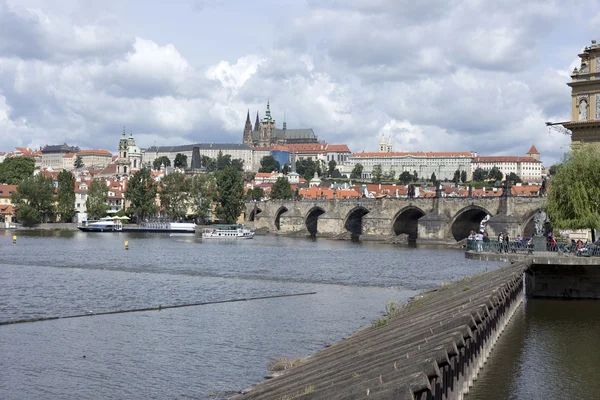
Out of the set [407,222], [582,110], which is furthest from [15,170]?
[582,110]

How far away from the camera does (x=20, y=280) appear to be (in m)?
39.5

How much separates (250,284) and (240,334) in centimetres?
1481

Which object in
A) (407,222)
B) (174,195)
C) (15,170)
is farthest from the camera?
(15,170)

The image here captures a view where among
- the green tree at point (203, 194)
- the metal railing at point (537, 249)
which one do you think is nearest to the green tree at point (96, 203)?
the green tree at point (203, 194)

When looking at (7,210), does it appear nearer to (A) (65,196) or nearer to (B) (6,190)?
(B) (6,190)

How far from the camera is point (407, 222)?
95500mm

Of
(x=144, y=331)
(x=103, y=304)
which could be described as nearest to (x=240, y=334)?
(x=144, y=331)

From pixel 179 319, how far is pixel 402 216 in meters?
69.0

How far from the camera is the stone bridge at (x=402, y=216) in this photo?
74438 mm

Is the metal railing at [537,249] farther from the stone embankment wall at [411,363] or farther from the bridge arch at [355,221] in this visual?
the bridge arch at [355,221]

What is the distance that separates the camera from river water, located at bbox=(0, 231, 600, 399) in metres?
18.6

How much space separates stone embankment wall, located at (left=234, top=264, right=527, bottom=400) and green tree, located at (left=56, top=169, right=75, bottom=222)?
97309 millimetres

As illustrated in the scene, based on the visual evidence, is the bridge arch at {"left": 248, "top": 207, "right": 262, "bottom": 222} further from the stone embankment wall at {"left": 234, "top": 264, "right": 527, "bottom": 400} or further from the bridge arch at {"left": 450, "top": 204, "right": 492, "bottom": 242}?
the stone embankment wall at {"left": 234, "top": 264, "right": 527, "bottom": 400}

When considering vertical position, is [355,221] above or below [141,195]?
below
